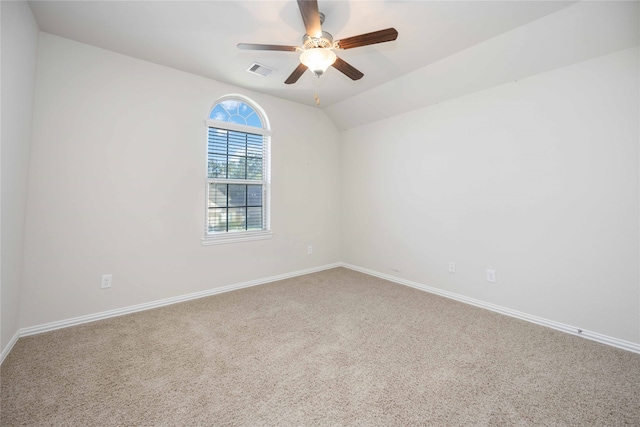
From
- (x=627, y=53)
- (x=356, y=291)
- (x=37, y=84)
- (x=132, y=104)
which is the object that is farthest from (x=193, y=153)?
(x=627, y=53)

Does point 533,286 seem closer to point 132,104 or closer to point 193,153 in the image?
point 193,153

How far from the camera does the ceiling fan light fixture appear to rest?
1817mm

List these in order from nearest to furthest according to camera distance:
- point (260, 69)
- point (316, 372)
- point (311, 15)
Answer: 1. point (311, 15)
2. point (316, 372)
3. point (260, 69)

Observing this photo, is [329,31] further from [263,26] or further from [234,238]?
[234,238]

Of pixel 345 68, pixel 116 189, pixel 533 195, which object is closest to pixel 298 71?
pixel 345 68

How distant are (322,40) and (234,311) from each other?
99.4 inches

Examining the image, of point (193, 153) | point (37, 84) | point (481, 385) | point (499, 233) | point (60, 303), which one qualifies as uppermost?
point (37, 84)

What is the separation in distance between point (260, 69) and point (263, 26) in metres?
0.72

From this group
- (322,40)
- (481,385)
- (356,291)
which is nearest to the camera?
(481,385)

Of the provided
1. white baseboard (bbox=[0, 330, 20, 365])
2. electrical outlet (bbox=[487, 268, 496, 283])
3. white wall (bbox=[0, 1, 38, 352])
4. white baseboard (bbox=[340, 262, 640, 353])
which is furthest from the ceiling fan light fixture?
white baseboard (bbox=[0, 330, 20, 365])

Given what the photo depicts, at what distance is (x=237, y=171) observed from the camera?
341 cm

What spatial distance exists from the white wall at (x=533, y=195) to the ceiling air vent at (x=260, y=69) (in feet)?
5.90

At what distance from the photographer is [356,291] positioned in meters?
3.25

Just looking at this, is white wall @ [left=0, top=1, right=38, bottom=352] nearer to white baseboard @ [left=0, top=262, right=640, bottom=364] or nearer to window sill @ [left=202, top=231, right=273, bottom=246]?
white baseboard @ [left=0, top=262, right=640, bottom=364]
